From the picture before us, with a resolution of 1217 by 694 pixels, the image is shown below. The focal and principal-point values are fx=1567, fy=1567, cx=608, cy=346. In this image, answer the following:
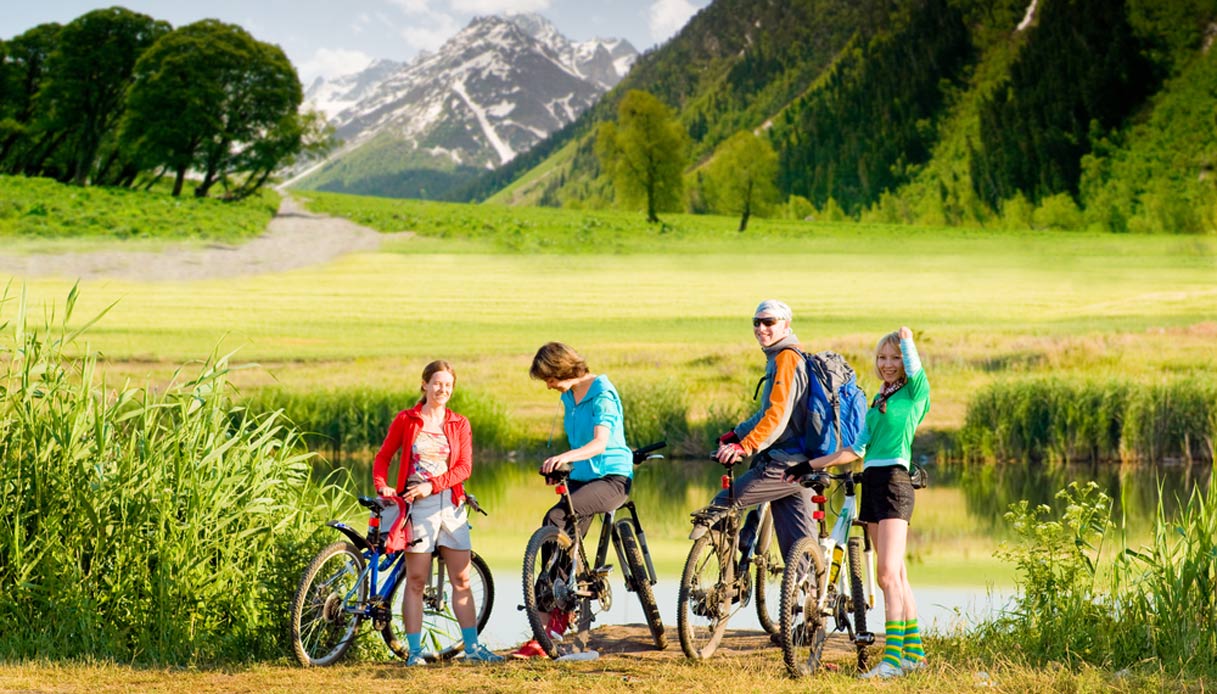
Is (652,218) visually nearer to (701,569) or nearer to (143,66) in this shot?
(143,66)

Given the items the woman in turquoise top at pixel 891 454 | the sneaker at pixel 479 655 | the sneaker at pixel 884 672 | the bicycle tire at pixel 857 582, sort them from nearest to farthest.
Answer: the woman in turquoise top at pixel 891 454
the sneaker at pixel 884 672
the bicycle tire at pixel 857 582
the sneaker at pixel 479 655

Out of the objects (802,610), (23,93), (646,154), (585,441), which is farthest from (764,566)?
(646,154)

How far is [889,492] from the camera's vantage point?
526 cm

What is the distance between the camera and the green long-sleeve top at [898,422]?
5.24 m

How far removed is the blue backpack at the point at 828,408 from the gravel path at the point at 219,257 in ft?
78.6

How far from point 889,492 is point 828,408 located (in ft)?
1.73

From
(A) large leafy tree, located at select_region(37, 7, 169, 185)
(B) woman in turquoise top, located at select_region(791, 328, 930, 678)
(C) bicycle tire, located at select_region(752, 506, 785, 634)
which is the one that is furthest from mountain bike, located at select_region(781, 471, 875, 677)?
(A) large leafy tree, located at select_region(37, 7, 169, 185)

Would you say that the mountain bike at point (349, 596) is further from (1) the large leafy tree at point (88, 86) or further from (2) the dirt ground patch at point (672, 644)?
(1) the large leafy tree at point (88, 86)

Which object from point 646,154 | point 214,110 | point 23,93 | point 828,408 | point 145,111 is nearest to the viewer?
point 828,408

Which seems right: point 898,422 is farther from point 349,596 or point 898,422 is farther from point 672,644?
point 349,596

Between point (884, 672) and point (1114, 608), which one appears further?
point (1114, 608)

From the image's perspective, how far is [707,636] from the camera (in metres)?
6.09

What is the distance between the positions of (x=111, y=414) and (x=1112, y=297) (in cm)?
2575

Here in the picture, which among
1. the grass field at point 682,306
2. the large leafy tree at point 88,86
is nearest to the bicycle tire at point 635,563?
the grass field at point 682,306
